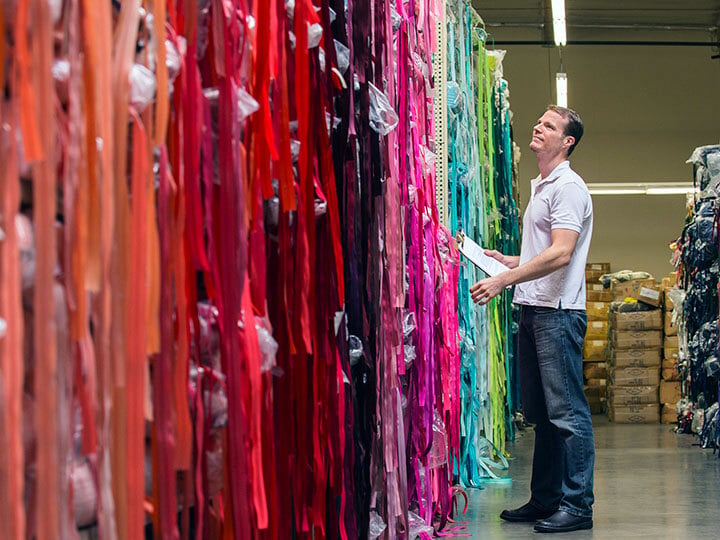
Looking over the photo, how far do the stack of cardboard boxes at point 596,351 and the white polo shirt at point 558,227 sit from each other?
870 cm

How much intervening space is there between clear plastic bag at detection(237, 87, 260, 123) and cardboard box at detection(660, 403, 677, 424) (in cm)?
1037

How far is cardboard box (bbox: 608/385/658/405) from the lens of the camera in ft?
36.4

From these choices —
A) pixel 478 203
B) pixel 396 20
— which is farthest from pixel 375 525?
pixel 478 203

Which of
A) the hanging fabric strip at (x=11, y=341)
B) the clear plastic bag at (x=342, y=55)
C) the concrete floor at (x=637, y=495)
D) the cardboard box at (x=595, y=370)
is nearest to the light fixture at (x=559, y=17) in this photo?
the concrete floor at (x=637, y=495)

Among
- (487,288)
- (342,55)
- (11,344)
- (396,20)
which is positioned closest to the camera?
(11,344)

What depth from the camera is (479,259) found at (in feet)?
13.1

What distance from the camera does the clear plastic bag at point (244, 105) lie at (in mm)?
1238

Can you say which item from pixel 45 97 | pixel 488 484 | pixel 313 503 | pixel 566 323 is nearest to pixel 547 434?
pixel 566 323

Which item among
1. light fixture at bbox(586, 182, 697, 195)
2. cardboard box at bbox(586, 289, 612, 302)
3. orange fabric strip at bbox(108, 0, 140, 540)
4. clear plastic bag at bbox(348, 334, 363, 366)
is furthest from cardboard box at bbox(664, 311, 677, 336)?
orange fabric strip at bbox(108, 0, 140, 540)

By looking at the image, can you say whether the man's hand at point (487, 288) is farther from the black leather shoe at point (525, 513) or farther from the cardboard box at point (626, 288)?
the cardboard box at point (626, 288)

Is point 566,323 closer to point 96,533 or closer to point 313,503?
point 313,503

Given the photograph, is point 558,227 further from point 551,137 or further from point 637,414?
point 637,414

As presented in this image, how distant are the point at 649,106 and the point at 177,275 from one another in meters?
15.8

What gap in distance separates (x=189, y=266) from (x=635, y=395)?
1060cm
